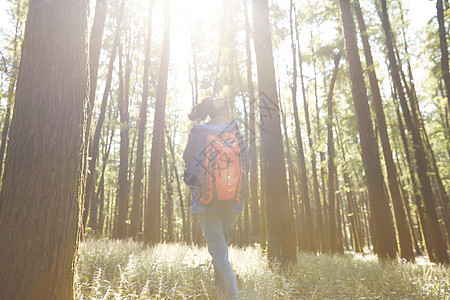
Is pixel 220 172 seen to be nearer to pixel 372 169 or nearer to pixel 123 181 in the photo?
pixel 372 169

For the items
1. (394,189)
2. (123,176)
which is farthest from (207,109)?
(123,176)

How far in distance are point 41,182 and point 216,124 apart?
7.31 ft

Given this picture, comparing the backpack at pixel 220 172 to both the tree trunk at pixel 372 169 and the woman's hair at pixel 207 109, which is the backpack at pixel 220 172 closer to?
the woman's hair at pixel 207 109

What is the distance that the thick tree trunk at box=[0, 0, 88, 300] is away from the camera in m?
1.92

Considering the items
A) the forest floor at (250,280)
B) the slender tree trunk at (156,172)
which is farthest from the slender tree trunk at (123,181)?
the forest floor at (250,280)

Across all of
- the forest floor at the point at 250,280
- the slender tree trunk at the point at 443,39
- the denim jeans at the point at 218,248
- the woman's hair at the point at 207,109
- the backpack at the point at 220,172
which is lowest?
the forest floor at the point at 250,280

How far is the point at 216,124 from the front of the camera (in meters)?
A: 3.81

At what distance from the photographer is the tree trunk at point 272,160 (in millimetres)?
5836

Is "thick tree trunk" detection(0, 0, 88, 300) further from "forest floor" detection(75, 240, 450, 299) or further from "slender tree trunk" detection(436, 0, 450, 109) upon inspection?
"slender tree trunk" detection(436, 0, 450, 109)

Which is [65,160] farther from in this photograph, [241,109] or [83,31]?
[241,109]

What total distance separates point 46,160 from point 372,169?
305 inches

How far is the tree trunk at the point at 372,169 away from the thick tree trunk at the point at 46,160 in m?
7.41

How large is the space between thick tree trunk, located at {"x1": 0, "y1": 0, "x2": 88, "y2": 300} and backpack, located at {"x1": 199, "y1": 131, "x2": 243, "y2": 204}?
1287 mm

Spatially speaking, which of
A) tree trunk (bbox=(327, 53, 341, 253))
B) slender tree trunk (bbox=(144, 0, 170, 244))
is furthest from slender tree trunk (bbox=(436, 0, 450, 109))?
slender tree trunk (bbox=(144, 0, 170, 244))
